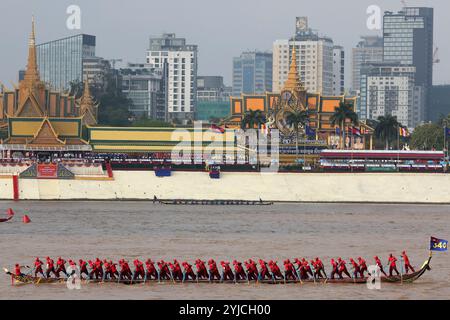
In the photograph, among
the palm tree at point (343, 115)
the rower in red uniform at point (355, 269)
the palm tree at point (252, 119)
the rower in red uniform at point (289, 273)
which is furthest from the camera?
the palm tree at point (252, 119)

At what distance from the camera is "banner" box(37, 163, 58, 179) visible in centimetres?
13538

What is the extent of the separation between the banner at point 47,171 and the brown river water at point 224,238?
412cm

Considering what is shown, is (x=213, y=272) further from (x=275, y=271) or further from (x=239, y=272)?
(x=275, y=271)

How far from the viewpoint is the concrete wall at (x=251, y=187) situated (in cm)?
13625

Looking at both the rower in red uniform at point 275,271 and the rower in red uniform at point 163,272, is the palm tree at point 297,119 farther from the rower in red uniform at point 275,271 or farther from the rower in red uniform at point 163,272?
the rower in red uniform at point 163,272

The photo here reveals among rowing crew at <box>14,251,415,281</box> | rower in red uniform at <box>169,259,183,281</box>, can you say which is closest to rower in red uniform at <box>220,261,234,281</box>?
rowing crew at <box>14,251,415,281</box>

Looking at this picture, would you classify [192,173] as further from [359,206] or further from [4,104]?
[4,104]

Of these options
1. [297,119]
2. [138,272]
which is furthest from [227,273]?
[297,119]

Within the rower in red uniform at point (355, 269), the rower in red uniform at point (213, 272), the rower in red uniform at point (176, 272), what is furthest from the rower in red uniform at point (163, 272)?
the rower in red uniform at point (355, 269)

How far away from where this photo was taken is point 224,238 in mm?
92312
